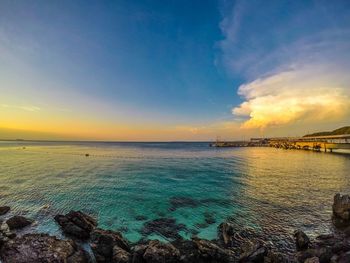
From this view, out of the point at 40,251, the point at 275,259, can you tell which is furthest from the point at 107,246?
the point at 275,259

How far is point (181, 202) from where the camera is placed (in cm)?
2441

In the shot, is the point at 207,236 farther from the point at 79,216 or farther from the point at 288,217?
the point at 79,216

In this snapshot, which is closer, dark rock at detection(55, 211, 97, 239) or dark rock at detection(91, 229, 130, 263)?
dark rock at detection(91, 229, 130, 263)

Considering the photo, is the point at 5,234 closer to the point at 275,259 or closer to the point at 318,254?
the point at 275,259

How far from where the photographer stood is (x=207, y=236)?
16141 mm

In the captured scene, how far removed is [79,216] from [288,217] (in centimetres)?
1798

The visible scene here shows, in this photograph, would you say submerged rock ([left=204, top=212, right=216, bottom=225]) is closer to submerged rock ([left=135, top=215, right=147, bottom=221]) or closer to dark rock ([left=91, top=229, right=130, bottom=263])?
submerged rock ([left=135, top=215, right=147, bottom=221])

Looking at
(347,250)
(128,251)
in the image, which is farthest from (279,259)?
(128,251)

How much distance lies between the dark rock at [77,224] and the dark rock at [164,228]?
13.5 ft

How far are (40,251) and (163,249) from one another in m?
7.09

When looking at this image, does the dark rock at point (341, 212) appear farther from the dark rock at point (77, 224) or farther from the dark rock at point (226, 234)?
the dark rock at point (77, 224)

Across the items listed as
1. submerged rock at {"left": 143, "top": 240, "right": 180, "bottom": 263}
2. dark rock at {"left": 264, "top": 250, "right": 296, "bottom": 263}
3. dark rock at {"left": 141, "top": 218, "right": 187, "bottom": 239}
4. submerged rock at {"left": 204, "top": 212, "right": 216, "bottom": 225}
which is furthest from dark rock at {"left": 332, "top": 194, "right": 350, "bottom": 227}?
submerged rock at {"left": 143, "top": 240, "right": 180, "bottom": 263}

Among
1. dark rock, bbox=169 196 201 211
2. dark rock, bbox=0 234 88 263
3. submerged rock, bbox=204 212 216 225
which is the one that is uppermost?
dark rock, bbox=0 234 88 263

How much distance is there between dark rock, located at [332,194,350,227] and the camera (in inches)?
713
